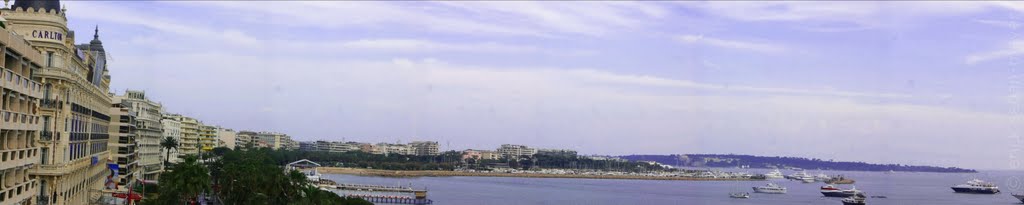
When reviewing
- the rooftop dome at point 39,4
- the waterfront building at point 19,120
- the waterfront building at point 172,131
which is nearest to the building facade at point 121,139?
the rooftop dome at point 39,4

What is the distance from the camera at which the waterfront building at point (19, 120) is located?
19859 mm

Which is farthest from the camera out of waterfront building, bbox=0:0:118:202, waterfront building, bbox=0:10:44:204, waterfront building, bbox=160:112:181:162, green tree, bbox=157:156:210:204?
waterfront building, bbox=160:112:181:162

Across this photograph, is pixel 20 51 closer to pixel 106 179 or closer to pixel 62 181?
pixel 62 181

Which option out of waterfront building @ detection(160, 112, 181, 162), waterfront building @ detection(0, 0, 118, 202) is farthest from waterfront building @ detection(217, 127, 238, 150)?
waterfront building @ detection(0, 0, 118, 202)

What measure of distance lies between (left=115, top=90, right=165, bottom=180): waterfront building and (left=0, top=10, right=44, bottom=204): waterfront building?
152ft

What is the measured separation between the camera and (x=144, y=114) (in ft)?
250

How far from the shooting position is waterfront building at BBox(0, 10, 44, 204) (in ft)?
65.2

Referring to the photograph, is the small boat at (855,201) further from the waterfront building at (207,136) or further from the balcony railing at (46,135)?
the balcony railing at (46,135)

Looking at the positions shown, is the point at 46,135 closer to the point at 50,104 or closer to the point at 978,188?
the point at 50,104

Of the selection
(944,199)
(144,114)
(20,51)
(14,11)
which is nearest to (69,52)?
(14,11)

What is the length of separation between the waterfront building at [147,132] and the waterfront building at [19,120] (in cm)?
4634

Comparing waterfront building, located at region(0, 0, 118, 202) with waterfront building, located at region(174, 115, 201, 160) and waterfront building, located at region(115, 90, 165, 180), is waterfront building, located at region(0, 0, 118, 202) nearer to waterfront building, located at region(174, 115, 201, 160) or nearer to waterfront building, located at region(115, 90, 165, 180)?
waterfront building, located at region(115, 90, 165, 180)

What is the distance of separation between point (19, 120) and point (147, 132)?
57.6 meters

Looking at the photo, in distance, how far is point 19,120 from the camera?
2120 centimetres
